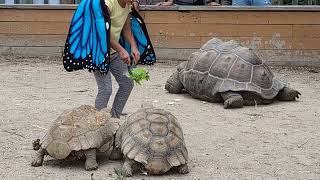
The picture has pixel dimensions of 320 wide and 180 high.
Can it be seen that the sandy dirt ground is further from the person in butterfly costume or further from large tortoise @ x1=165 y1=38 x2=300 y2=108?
the person in butterfly costume

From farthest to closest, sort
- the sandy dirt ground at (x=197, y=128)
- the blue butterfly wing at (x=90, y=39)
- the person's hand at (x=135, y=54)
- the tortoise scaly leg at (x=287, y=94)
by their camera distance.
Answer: the tortoise scaly leg at (x=287, y=94), the person's hand at (x=135, y=54), the blue butterfly wing at (x=90, y=39), the sandy dirt ground at (x=197, y=128)

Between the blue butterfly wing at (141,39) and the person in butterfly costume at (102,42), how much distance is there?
0.05m

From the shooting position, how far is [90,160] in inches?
205

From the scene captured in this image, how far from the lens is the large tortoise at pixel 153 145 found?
500cm

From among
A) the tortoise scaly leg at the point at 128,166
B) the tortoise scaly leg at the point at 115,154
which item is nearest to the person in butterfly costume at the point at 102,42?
the tortoise scaly leg at the point at 115,154

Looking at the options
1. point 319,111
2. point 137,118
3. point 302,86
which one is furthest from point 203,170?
point 302,86

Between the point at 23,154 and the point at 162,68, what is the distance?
18.0ft

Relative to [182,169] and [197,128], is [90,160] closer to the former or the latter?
[182,169]

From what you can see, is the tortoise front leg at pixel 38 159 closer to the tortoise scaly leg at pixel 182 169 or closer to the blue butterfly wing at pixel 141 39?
the tortoise scaly leg at pixel 182 169

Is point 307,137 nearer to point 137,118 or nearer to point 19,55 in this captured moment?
point 137,118

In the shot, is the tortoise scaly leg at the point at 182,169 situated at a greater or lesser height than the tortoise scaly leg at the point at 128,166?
lesser

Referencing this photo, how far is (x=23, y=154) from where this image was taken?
18.5 feet

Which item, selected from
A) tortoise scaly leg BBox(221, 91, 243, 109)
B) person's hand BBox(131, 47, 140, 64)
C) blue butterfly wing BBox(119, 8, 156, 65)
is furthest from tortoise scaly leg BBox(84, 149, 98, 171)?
tortoise scaly leg BBox(221, 91, 243, 109)

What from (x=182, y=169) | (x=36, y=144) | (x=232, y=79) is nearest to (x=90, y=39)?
(x=36, y=144)
